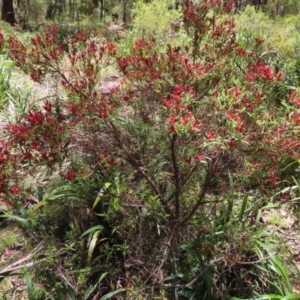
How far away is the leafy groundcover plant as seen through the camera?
6.20ft

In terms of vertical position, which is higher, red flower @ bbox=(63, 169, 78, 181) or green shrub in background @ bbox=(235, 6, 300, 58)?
green shrub in background @ bbox=(235, 6, 300, 58)

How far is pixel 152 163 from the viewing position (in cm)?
236

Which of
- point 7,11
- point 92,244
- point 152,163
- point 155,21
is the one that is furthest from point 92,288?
point 7,11

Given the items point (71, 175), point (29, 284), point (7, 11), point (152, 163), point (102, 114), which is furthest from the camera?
point (7, 11)

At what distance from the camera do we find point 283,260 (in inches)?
99.7

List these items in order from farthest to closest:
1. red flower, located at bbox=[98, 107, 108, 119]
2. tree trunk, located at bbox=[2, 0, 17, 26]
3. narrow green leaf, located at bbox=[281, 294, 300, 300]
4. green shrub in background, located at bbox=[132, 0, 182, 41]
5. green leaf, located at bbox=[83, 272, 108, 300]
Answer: tree trunk, located at bbox=[2, 0, 17, 26] < green shrub in background, located at bbox=[132, 0, 182, 41] < green leaf, located at bbox=[83, 272, 108, 300] < narrow green leaf, located at bbox=[281, 294, 300, 300] < red flower, located at bbox=[98, 107, 108, 119]

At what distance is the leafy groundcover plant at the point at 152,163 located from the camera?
189 centimetres

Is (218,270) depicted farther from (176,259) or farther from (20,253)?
(20,253)

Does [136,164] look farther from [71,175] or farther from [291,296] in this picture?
[291,296]

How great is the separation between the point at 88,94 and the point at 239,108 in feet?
3.04

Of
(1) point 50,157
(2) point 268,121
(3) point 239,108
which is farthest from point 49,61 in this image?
(2) point 268,121

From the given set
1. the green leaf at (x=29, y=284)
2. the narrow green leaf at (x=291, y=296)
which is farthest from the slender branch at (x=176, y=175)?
the green leaf at (x=29, y=284)

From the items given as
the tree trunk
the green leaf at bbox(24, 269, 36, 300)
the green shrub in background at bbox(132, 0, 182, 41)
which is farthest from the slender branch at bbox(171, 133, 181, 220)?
the tree trunk

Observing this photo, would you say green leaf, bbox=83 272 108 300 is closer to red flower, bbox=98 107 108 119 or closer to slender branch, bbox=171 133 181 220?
slender branch, bbox=171 133 181 220
